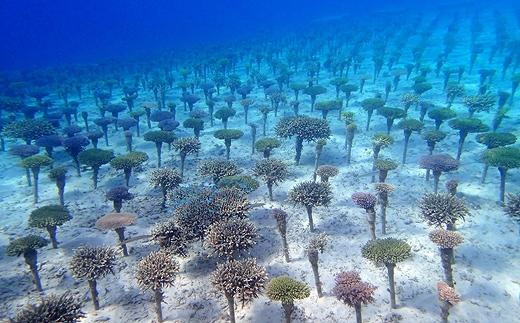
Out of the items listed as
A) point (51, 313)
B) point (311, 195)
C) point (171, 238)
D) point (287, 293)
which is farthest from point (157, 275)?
point (311, 195)

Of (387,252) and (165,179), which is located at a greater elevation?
(165,179)

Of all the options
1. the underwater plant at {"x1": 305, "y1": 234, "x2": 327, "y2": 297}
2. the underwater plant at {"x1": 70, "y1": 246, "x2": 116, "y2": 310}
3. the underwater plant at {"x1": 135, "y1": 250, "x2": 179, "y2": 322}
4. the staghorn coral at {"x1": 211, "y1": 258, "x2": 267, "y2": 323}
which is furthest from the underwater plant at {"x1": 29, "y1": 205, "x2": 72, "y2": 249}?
the underwater plant at {"x1": 305, "y1": 234, "x2": 327, "y2": 297}

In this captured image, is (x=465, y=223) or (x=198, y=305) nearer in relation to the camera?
(x=198, y=305)

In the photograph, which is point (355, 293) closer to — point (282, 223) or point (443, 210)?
point (282, 223)

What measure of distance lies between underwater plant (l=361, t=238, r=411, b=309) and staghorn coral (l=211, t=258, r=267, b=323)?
3375 mm

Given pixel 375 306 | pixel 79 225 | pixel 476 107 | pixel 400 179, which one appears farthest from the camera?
pixel 476 107

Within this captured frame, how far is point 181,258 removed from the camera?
13109mm

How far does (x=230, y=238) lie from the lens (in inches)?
464

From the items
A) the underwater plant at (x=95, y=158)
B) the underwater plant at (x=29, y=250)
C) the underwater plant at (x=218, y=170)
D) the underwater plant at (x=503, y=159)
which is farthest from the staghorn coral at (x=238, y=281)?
the underwater plant at (x=503, y=159)

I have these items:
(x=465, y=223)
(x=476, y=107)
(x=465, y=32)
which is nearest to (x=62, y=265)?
(x=465, y=223)

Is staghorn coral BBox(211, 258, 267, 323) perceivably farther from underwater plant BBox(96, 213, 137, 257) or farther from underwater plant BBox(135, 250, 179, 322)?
underwater plant BBox(96, 213, 137, 257)

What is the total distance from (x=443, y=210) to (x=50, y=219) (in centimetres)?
1499

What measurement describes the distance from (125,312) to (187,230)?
327 centimetres

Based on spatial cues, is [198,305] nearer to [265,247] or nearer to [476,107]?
[265,247]
